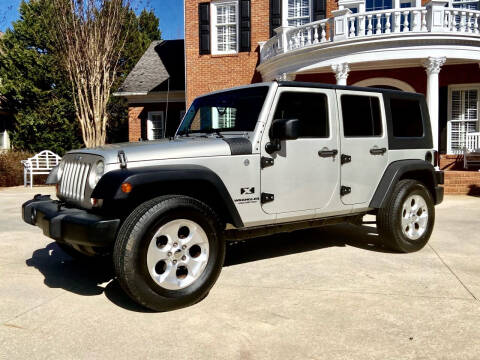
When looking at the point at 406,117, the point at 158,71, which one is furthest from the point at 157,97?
the point at 406,117

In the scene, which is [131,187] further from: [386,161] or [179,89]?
[179,89]

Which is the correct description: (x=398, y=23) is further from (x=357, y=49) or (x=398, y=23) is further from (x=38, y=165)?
(x=38, y=165)

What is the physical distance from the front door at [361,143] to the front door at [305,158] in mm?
145

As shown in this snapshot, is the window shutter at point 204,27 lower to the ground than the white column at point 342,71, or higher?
higher

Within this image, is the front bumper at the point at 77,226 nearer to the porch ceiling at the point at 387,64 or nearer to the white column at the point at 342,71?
the white column at the point at 342,71

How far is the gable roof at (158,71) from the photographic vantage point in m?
19.1

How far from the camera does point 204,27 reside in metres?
17.0

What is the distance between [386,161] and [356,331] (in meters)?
2.56

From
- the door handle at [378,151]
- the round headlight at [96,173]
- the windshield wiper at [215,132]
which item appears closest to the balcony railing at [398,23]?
the door handle at [378,151]

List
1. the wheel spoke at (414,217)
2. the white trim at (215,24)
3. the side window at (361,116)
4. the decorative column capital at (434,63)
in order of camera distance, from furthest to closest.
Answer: the white trim at (215,24) < the decorative column capital at (434,63) < the wheel spoke at (414,217) < the side window at (361,116)

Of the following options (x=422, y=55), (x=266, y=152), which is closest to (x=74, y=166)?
(x=266, y=152)

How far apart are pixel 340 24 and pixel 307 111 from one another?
9.68 meters

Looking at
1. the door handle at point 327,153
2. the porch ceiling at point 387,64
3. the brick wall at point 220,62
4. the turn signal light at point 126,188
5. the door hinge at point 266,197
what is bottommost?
the door hinge at point 266,197

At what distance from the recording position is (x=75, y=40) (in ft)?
46.9
